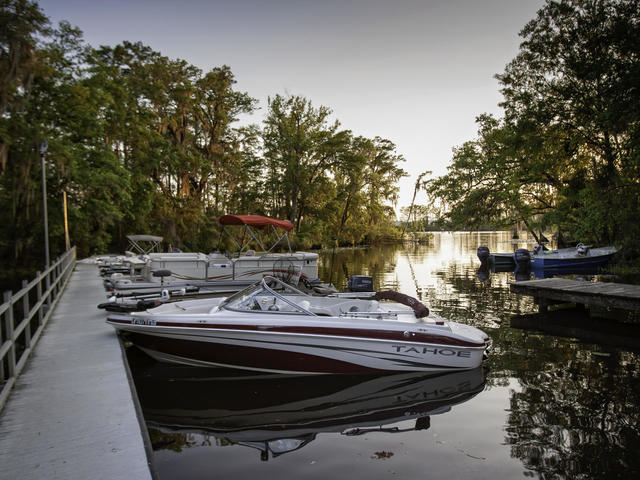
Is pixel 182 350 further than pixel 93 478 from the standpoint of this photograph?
Yes

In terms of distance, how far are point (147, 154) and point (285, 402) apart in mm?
26928

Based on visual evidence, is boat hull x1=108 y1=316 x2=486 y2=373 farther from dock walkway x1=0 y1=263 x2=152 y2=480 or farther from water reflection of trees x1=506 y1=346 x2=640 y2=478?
water reflection of trees x1=506 y1=346 x2=640 y2=478

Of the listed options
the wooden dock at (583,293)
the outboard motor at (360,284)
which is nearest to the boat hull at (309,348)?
the outboard motor at (360,284)

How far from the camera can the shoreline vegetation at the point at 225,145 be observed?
2028 centimetres

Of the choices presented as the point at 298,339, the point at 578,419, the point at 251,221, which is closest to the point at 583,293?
the point at 578,419

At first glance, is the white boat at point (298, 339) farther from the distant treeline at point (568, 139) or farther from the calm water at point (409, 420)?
the distant treeline at point (568, 139)

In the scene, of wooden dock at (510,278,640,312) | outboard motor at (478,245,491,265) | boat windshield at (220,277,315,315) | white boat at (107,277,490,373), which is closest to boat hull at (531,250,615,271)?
outboard motor at (478,245,491,265)

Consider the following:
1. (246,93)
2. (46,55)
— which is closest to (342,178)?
(246,93)

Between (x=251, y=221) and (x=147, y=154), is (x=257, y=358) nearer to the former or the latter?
(x=251, y=221)

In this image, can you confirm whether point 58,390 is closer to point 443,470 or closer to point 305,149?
point 443,470

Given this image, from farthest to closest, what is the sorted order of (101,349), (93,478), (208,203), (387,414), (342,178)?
(342,178) → (208,203) → (101,349) → (387,414) → (93,478)

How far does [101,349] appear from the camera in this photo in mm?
7055

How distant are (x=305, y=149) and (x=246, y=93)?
26.2 feet

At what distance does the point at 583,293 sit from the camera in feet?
37.0
